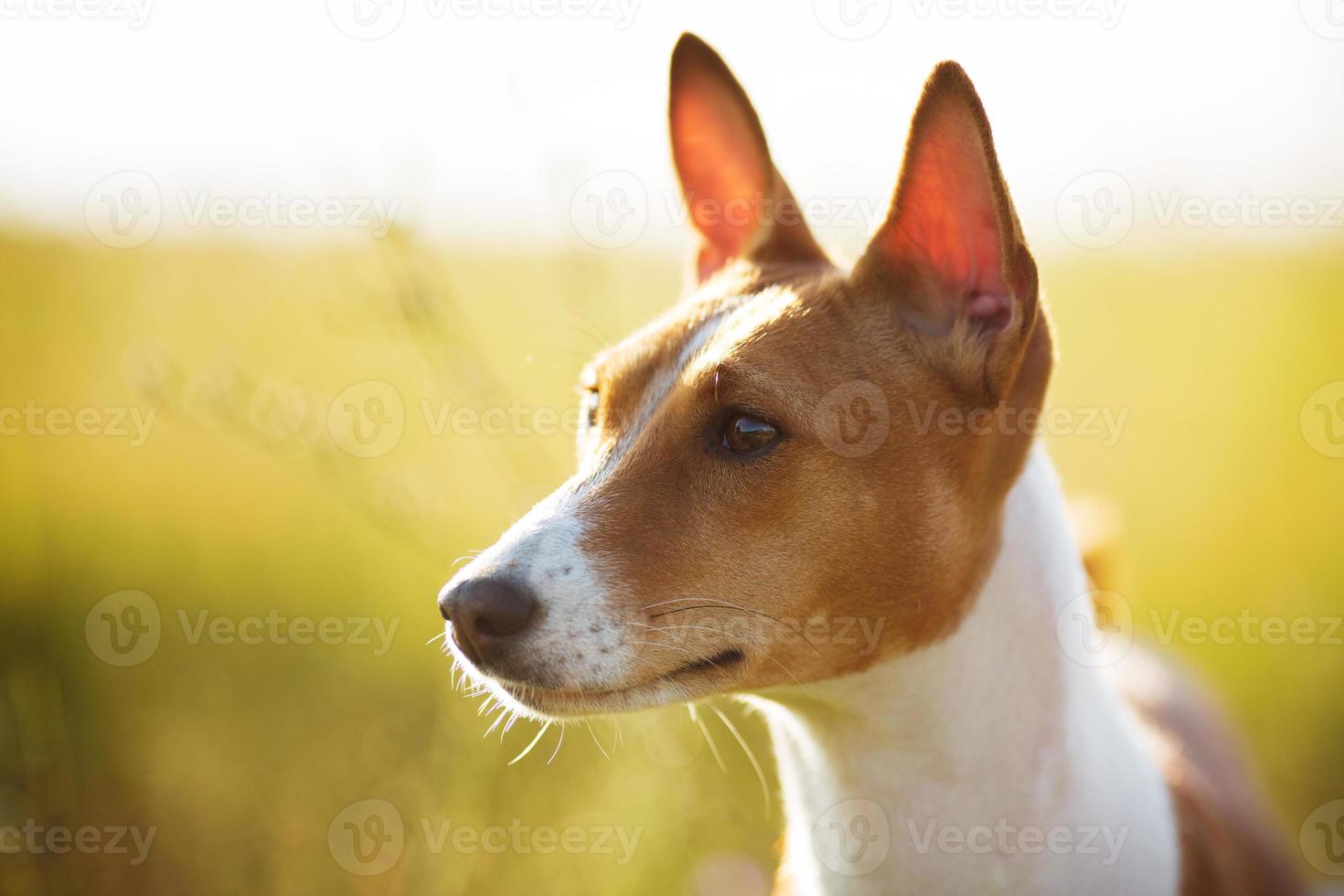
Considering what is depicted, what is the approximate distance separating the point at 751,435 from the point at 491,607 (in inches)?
27.9

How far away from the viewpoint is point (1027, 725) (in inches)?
94.7

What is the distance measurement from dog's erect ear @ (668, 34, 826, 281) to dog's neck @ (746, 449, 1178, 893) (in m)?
1.09

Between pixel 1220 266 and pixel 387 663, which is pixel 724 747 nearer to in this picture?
pixel 387 663

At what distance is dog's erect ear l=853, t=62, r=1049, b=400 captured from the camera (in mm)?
2268

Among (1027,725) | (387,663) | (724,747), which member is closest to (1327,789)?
(724,747)

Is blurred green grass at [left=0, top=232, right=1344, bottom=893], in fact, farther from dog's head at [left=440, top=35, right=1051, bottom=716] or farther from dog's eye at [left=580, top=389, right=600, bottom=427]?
dog's head at [left=440, top=35, right=1051, bottom=716]

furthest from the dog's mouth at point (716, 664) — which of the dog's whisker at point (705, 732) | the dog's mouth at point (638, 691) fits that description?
the dog's whisker at point (705, 732)

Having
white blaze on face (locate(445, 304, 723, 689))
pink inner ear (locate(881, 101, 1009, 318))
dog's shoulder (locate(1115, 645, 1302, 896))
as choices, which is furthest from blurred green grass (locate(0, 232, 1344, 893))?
white blaze on face (locate(445, 304, 723, 689))

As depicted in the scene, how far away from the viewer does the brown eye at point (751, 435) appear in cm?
234

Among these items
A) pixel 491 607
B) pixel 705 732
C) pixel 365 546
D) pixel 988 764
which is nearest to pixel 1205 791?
pixel 988 764

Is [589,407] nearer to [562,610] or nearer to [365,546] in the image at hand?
[562,610]

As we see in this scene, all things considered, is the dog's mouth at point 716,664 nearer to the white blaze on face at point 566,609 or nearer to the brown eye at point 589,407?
the white blaze on face at point 566,609

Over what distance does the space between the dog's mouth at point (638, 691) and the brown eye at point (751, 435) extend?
0.46m

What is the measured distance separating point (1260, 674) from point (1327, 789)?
2.43 ft
